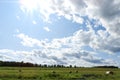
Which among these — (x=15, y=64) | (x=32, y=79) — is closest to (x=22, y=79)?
(x=32, y=79)

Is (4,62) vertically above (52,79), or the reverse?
(4,62)

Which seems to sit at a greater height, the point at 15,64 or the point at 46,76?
the point at 15,64

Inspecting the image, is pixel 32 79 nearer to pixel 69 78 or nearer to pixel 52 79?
pixel 52 79

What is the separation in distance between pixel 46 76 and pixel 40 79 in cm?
731

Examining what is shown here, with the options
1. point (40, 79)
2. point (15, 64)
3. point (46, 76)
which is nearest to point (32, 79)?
point (40, 79)

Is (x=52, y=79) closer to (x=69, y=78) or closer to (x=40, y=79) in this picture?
(x=40, y=79)

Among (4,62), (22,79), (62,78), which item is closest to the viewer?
(22,79)

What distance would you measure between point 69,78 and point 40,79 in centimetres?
844

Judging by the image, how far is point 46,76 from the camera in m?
72.2

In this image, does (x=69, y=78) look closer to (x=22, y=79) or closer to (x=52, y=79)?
(x=52, y=79)

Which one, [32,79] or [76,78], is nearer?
[32,79]

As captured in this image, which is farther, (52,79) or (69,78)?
(69,78)

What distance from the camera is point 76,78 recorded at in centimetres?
7169

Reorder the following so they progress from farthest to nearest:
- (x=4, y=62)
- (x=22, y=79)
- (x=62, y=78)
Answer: (x=4, y=62)
(x=62, y=78)
(x=22, y=79)
